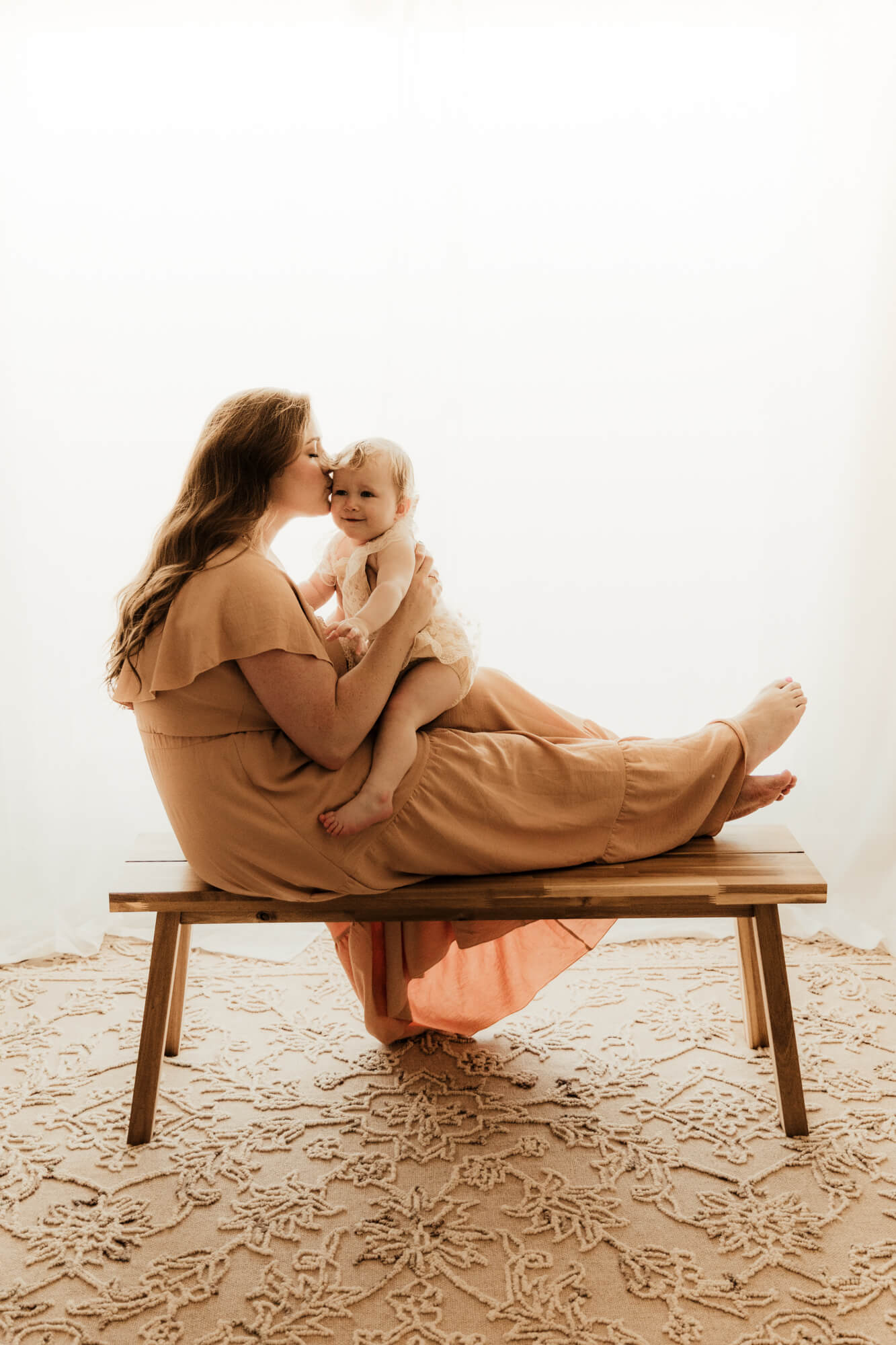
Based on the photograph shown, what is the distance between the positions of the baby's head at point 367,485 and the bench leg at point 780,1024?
97 centimetres

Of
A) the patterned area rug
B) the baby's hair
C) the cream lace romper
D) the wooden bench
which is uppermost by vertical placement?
the baby's hair

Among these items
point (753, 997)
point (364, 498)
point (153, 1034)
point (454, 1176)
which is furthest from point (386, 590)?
point (753, 997)

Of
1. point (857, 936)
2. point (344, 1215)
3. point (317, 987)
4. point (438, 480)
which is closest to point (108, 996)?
point (317, 987)

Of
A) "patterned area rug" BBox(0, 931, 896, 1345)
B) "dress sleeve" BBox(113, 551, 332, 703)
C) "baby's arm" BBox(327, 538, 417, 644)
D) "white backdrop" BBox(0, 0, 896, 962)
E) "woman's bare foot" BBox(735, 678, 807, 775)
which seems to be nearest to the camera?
"patterned area rug" BBox(0, 931, 896, 1345)

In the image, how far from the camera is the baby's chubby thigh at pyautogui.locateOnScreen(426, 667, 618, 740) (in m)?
2.16

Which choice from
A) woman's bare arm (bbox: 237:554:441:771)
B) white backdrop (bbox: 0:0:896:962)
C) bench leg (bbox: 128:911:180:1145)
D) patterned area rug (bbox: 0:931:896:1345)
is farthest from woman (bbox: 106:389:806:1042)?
white backdrop (bbox: 0:0:896:962)

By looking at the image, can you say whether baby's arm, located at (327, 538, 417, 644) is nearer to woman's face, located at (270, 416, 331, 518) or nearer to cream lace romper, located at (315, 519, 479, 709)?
cream lace romper, located at (315, 519, 479, 709)

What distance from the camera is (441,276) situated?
2879 mm

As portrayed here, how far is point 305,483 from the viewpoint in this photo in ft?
6.68

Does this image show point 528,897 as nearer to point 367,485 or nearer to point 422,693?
point 422,693

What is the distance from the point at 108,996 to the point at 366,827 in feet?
3.65

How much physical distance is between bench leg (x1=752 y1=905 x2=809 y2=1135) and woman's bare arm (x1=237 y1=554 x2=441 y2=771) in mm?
774

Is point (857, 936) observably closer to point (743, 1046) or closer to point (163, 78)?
point (743, 1046)

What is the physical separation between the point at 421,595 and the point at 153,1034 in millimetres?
915
